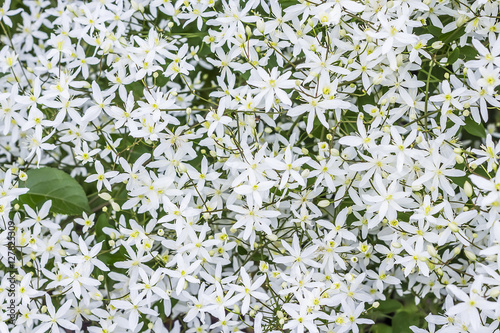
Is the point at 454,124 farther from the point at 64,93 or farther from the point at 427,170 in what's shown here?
the point at 64,93

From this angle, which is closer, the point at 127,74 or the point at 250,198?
the point at 250,198

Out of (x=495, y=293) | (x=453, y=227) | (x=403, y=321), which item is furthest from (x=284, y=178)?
(x=403, y=321)

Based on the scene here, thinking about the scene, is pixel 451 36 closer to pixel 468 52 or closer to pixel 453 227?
pixel 468 52

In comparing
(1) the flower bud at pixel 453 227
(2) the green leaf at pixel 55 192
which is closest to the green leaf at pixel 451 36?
(1) the flower bud at pixel 453 227

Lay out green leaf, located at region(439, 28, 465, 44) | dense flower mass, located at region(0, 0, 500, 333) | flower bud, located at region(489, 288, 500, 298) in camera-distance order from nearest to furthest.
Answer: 1. flower bud, located at region(489, 288, 500, 298)
2. dense flower mass, located at region(0, 0, 500, 333)
3. green leaf, located at region(439, 28, 465, 44)

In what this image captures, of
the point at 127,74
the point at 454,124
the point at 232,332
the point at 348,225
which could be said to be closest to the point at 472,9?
the point at 454,124

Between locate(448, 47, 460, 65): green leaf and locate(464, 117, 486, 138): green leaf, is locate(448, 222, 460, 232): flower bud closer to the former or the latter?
locate(464, 117, 486, 138): green leaf

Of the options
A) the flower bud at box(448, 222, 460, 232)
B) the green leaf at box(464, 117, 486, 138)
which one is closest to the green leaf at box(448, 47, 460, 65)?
the green leaf at box(464, 117, 486, 138)
